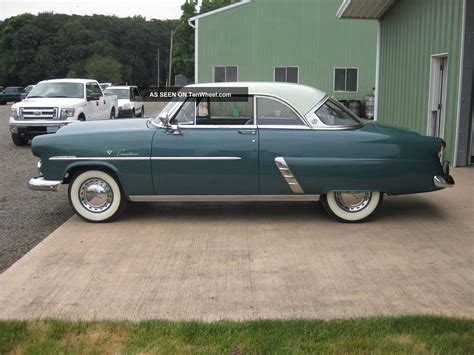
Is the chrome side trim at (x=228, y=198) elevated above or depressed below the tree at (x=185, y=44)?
below

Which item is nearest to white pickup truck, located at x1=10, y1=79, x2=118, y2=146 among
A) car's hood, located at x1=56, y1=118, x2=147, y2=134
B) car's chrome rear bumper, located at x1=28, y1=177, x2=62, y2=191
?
car's hood, located at x1=56, y1=118, x2=147, y2=134

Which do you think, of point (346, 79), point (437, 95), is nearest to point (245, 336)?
point (437, 95)

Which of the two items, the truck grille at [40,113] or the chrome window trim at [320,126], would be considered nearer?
the chrome window trim at [320,126]

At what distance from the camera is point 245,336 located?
385cm

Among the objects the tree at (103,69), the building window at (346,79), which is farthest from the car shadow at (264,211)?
the tree at (103,69)

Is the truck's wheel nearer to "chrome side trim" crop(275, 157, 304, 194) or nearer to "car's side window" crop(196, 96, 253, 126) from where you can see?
"car's side window" crop(196, 96, 253, 126)

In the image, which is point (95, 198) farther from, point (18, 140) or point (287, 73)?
point (287, 73)

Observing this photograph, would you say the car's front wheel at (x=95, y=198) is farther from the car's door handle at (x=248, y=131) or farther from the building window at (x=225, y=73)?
the building window at (x=225, y=73)

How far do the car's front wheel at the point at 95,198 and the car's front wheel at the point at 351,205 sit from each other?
2.43m

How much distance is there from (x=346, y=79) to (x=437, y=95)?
15.2 m

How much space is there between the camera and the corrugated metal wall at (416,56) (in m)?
10.5

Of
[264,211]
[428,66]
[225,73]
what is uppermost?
[225,73]

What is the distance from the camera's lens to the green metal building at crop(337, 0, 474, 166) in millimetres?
10172

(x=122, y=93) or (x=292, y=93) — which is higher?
(x=122, y=93)
